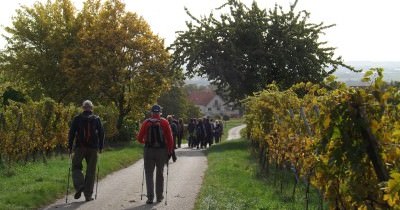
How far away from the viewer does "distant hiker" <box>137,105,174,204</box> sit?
11.5 m

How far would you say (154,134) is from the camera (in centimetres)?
1148

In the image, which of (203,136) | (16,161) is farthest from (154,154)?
(203,136)

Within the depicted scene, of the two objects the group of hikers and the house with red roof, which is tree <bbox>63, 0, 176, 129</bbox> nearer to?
the group of hikers

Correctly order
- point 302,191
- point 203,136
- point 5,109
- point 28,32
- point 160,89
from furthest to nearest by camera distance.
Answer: point 28,32, point 160,89, point 203,136, point 5,109, point 302,191

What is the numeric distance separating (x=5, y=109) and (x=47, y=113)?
5.02ft

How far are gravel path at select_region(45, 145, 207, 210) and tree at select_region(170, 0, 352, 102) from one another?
Answer: 1508 centimetres

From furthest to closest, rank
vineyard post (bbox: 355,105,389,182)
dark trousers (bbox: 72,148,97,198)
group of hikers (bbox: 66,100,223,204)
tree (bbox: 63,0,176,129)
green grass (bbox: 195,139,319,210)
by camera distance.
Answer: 1. tree (bbox: 63,0,176,129)
2. group of hikers (bbox: 66,100,223,204)
3. dark trousers (bbox: 72,148,97,198)
4. green grass (bbox: 195,139,319,210)
5. vineyard post (bbox: 355,105,389,182)

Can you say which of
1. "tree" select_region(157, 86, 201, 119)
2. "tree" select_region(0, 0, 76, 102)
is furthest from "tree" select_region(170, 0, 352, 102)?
"tree" select_region(157, 86, 201, 119)

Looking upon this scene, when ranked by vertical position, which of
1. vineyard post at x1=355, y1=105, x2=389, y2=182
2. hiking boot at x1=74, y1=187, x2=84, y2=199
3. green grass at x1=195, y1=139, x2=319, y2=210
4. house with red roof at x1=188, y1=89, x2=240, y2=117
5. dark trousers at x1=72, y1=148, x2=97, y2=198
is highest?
house with red roof at x1=188, y1=89, x2=240, y2=117

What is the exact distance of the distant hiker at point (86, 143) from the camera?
11391 millimetres

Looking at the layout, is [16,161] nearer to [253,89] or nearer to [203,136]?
[203,136]

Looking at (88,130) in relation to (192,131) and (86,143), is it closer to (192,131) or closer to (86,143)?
(86,143)

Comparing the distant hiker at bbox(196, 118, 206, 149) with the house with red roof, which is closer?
the distant hiker at bbox(196, 118, 206, 149)

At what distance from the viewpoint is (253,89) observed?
1334 inches
